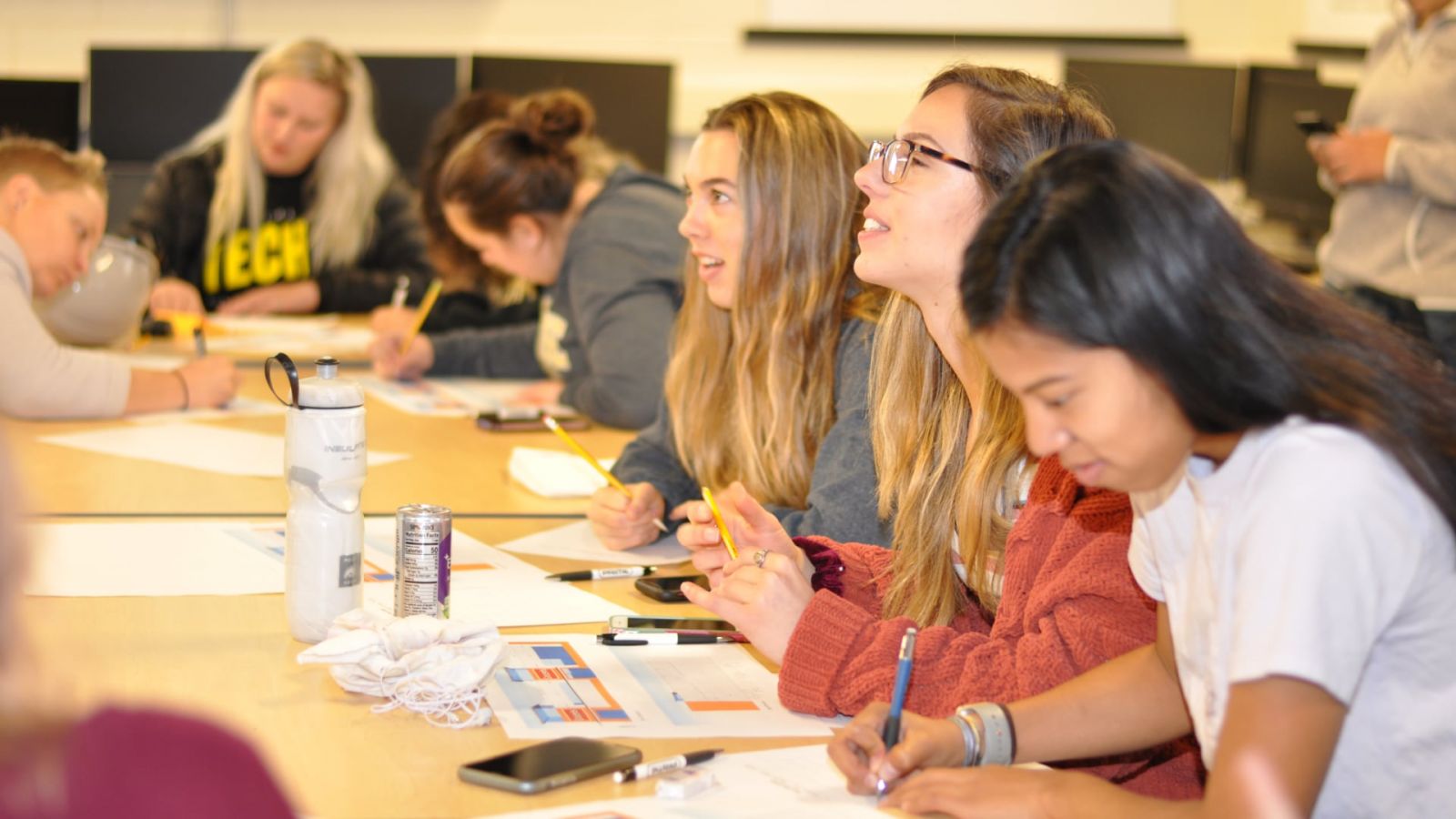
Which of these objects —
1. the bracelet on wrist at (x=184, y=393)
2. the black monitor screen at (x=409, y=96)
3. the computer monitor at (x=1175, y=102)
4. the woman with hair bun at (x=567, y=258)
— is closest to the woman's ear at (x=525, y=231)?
the woman with hair bun at (x=567, y=258)

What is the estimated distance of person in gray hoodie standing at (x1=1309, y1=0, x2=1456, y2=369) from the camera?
3.35 m

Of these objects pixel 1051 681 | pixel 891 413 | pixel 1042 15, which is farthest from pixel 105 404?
pixel 1042 15

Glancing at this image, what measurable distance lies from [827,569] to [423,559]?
1.49 feet

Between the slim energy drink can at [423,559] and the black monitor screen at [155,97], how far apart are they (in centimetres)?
306

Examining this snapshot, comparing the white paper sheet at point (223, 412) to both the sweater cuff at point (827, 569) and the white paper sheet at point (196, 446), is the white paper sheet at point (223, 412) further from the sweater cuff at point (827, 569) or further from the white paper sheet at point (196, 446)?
the sweater cuff at point (827, 569)

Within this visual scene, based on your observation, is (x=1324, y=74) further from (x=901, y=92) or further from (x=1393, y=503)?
(x=1393, y=503)

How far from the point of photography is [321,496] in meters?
1.51

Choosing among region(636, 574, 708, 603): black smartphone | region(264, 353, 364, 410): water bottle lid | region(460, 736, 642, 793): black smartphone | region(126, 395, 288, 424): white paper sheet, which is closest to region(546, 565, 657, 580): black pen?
region(636, 574, 708, 603): black smartphone

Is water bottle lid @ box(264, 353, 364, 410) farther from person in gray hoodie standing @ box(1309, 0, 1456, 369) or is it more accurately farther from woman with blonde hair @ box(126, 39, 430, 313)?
A: person in gray hoodie standing @ box(1309, 0, 1456, 369)

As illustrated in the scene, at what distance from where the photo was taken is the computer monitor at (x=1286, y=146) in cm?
431

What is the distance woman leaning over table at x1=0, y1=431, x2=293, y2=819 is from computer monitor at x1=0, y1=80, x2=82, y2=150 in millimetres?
3703

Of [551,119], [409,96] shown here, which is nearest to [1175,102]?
[409,96]

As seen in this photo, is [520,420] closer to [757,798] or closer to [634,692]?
[634,692]

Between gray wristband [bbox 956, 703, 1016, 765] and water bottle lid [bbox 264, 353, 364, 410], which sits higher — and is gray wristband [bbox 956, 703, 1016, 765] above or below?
below
